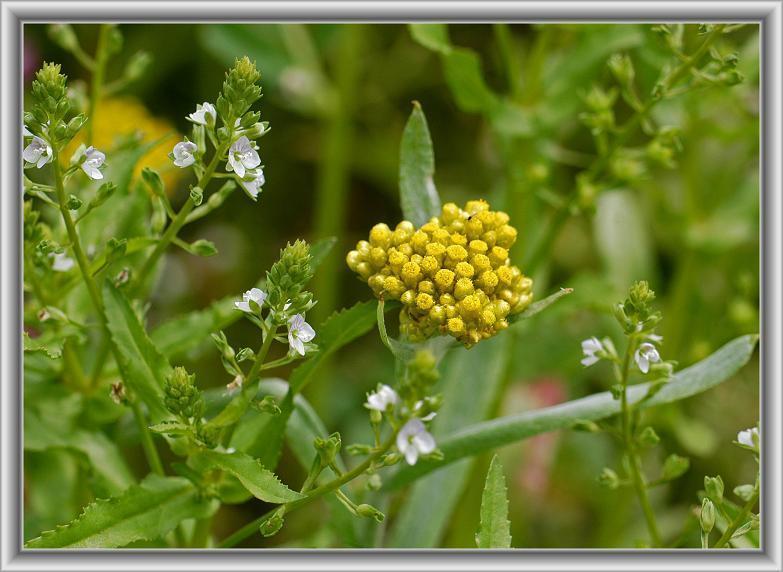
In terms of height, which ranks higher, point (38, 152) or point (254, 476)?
point (38, 152)

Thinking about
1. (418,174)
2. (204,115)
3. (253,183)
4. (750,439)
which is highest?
(204,115)

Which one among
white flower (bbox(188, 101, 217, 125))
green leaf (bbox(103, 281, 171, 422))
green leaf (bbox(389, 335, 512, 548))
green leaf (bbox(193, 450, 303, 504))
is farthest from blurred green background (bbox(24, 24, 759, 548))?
white flower (bbox(188, 101, 217, 125))

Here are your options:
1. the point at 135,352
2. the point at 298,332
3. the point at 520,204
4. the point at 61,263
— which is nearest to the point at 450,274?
the point at 298,332

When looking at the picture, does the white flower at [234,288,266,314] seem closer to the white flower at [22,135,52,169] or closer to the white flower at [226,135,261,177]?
A: the white flower at [226,135,261,177]

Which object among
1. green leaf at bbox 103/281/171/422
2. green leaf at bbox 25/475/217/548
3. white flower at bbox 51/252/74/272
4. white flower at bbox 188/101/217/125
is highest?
white flower at bbox 188/101/217/125

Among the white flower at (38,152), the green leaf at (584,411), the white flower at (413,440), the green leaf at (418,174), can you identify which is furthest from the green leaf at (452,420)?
the white flower at (38,152)

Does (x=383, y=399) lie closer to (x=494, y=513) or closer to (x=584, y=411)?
(x=494, y=513)

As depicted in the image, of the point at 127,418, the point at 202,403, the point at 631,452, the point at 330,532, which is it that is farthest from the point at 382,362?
the point at 202,403
